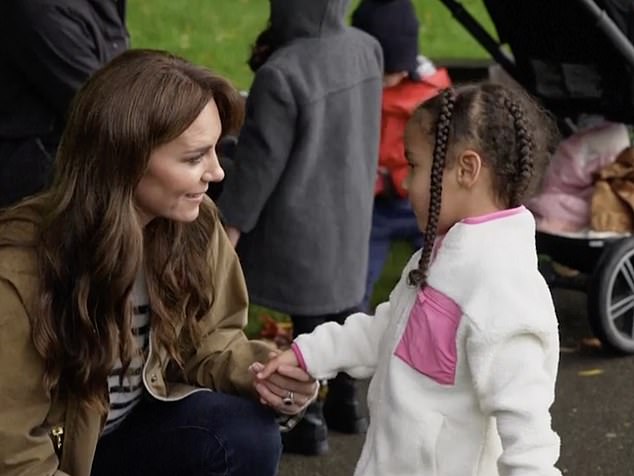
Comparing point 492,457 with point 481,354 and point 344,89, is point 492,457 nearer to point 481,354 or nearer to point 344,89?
point 481,354

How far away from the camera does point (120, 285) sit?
290 centimetres

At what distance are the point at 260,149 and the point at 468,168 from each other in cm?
159

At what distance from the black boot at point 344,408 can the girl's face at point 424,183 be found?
191 cm

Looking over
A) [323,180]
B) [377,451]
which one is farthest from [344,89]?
[377,451]

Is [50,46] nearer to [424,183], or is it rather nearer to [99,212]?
[99,212]

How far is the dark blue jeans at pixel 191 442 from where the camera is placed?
10.7 ft

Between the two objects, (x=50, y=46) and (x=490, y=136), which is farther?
(x=50, y=46)

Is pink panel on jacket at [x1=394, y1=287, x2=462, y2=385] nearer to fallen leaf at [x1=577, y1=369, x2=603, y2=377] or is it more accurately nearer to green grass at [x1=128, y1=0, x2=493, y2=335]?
fallen leaf at [x1=577, y1=369, x2=603, y2=377]

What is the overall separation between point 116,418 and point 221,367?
0.27m

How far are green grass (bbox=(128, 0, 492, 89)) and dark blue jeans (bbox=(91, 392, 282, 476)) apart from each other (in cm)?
535

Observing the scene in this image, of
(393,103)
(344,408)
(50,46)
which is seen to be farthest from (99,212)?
(393,103)

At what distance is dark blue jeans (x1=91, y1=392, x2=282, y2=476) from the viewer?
3254 mm

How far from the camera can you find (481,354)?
2742mm

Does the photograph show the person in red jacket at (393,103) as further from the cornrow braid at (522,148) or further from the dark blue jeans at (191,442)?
the cornrow braid at (522,148)
